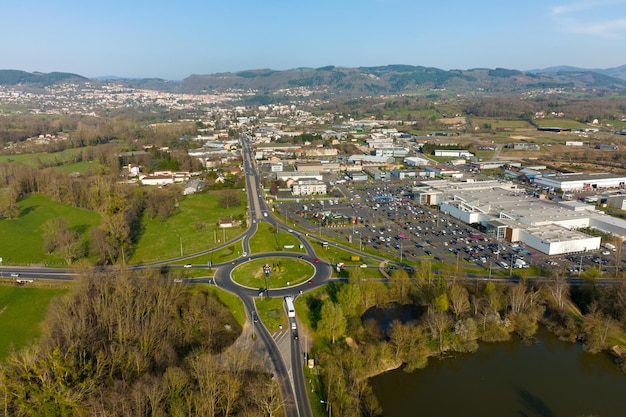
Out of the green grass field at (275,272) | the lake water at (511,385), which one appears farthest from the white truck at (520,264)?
the green grass field at (275,272)

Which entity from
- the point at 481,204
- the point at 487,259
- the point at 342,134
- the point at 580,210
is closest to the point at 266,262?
the point at 487,259

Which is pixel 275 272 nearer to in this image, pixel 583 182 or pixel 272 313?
pixel 272 313

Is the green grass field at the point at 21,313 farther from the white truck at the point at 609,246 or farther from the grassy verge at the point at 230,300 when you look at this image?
the white truck at the point at 609,246

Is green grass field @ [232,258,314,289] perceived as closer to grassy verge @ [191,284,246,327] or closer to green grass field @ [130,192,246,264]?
grassy verge @ [191,284,246,327]

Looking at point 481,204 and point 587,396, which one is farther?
point 481,204

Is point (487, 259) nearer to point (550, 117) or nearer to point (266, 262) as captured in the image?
point (266, 262)

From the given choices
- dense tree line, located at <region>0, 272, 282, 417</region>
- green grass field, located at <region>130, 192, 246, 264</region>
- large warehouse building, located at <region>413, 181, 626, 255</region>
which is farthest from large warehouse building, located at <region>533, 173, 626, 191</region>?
dense tree line, located at <region>0, 272, 282, 417</region>
